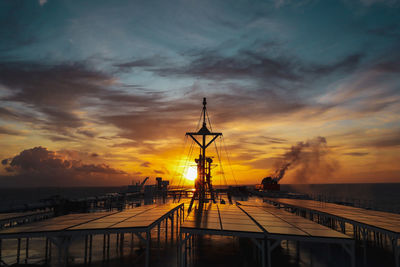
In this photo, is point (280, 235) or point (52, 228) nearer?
point (280, 235)

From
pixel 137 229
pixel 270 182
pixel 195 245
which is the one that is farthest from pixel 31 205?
pixel 270 182

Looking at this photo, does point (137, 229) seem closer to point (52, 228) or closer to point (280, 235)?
point (52, 228)

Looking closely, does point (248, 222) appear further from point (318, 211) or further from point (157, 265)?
point (318, 211)

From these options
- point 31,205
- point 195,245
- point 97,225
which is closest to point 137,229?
point 97,225

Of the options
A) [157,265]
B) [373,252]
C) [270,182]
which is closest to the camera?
[157,265]

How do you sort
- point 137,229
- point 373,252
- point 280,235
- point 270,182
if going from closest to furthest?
point 280,235 → point 137,229 → point 373,252 → point 270,182

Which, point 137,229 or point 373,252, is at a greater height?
point 137,229

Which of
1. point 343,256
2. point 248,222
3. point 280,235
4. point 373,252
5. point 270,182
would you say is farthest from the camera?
point 270,182

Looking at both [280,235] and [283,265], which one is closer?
[280,235]

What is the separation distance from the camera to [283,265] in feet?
69.4

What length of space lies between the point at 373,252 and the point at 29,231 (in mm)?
28762

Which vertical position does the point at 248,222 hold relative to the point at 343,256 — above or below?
above

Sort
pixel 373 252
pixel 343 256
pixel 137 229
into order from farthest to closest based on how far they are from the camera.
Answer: pixel 373 252
pixel 343 256
pixel 137 229

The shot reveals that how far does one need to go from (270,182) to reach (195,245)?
53.7m
